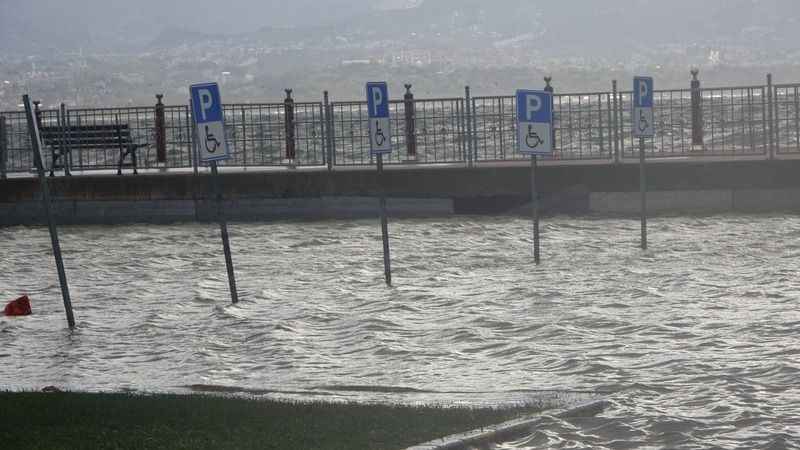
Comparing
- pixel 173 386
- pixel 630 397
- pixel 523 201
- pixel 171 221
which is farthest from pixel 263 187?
pixel 630 397

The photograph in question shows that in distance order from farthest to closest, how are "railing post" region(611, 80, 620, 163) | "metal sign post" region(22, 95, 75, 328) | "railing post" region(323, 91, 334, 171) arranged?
"railing post" region(323, 91, 334, 171)
"railing post" region(611, 80, 620, 163)
"metal sign post" region(22, 95, 75, 328)

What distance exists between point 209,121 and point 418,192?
1063cm

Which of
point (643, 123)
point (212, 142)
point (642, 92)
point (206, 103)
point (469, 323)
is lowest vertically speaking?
point (469, 323)

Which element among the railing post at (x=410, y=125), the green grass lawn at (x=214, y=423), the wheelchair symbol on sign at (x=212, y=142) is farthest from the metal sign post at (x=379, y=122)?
the railing post at (x=410, y=125)

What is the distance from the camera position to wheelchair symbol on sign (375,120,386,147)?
61.6 ft

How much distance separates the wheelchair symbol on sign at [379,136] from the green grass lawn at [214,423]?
805 centimetres

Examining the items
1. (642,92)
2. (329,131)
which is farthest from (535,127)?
(329,131)

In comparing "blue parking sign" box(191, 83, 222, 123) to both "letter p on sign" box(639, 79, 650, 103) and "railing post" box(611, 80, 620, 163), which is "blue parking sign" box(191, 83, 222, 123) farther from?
"railing post" box(611, 80, 620, 163)

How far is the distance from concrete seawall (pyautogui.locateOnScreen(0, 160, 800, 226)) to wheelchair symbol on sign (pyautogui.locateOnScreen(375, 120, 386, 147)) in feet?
26.9

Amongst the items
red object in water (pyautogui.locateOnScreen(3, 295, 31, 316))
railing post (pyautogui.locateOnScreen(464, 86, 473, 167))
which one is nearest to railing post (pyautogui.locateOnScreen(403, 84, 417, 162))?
railing post (pyautogui.locateOnScreen(464, 86, 473, 167))

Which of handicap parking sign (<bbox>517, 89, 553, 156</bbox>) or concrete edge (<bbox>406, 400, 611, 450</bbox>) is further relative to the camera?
handicap parking sign (<bbox>517, 89, 553, 156</bbox>)

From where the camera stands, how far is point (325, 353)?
13.9 metres

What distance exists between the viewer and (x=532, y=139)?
1892 centimetres

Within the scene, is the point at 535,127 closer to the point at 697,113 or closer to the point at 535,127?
the point at 535,127
